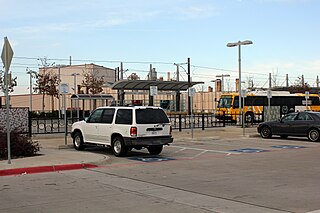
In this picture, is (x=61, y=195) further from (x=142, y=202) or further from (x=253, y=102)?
(x=253, y=102)

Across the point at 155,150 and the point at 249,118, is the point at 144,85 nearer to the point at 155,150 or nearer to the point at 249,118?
the point at 249,118

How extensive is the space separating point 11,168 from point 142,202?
5.47 meters

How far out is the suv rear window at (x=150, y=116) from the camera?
15.7 metres

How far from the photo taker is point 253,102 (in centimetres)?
4488

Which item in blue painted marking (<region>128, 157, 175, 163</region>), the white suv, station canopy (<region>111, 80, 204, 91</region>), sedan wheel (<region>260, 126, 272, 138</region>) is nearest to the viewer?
blue painted marking (<region>128, 157, 175, 163</region>)

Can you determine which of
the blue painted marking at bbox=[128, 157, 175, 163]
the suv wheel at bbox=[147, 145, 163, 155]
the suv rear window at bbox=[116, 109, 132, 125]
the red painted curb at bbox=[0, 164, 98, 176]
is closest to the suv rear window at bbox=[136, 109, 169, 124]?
the suv rear window at bbox=[116, 109, 132, 125]

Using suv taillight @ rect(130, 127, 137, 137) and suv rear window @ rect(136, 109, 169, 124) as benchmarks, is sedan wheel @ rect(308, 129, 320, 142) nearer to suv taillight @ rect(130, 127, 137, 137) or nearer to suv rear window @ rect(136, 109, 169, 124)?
suv rear window @ rect(136, 109, 169, 124)

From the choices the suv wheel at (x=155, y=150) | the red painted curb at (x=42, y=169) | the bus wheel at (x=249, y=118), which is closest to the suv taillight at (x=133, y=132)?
the suv wheel at (x=155, y=150)

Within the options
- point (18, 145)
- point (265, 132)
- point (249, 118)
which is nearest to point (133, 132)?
point (18, 145)

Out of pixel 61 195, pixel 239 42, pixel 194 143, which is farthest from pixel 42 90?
pixel 61 195

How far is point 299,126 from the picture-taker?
23594mm

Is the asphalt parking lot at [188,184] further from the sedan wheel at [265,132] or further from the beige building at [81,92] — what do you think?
the beige building at [81,92]

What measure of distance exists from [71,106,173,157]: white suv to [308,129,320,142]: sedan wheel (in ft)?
32.5

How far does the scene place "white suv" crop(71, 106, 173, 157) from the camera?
15.6 meters
